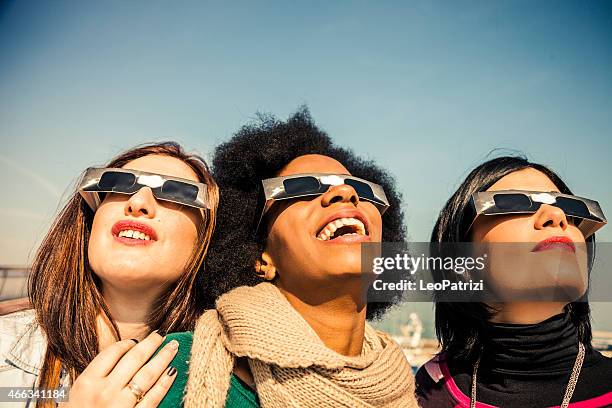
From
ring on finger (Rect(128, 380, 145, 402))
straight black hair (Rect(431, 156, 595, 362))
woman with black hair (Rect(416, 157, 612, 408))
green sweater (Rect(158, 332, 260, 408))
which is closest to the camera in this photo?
ring on finger (Rect(128, 380, 145, 402))

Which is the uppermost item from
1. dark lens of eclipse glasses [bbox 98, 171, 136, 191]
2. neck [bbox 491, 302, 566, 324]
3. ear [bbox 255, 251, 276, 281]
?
dark lens of eclipse glasses [bbox 98, 171, 136, 191]

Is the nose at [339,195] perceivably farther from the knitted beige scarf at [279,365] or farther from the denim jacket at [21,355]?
the denim jacket at [21,355]

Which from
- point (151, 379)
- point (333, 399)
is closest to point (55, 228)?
point (151, 379)

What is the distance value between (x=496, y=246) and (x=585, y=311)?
1.08 meters

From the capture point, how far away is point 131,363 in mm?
2783

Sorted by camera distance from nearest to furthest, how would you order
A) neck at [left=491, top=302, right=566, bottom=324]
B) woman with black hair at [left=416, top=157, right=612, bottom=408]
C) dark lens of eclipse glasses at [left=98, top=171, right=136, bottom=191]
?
woman with black hair at [left=416, top=157, right=612, bottom=408], neck at [left=491, top=302, right=566, bottom=324], dark lens of eclipse glasses at [left=98, top=171, right=136, bottom=191]

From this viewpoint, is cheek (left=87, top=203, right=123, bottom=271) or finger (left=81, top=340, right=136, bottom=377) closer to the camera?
finger (left=81, top=340, right=136, bottom=377)

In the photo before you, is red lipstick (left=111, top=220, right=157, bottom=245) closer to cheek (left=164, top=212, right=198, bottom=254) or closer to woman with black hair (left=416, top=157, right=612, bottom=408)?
cheek (left=164, top=212, right=198, bottom=254)

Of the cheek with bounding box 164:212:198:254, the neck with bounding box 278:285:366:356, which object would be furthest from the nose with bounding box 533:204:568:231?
the cheek with bounding box 164:212:198:254

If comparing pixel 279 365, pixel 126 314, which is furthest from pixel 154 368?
pixel 126 314

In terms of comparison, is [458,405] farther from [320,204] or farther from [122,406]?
[122,406]

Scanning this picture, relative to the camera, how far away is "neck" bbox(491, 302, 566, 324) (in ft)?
11.3

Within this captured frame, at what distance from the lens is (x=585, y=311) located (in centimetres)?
390

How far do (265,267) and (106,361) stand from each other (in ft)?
4.07
